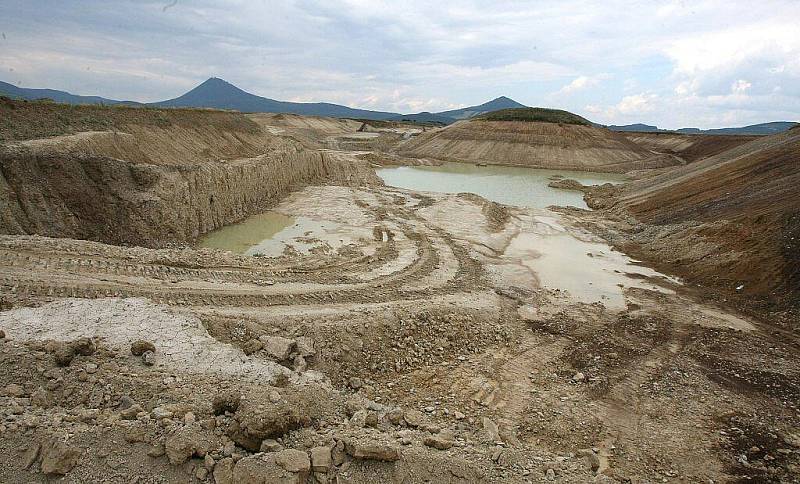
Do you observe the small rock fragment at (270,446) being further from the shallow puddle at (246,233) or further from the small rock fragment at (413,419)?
the shallow puddle at (246,233)

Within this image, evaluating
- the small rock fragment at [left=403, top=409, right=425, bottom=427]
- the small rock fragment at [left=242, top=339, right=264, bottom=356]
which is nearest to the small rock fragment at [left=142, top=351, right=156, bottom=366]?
Result: the small rock fragment at [left=242, top=339, right=264, bottom=356]

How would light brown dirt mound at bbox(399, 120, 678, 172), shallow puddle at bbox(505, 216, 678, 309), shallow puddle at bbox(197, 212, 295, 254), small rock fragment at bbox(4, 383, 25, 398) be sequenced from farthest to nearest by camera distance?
1. light brown dirt mound at bbox(399, 120, 678, 172)
2. shallow puddle at bbox(197, 212, 295, 254)
3. shallow puddle at bbox(505, 216, 678, 309)
4. small rock fragment at bbox(4, 383, 25, 398)

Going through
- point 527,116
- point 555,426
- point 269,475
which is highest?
point 527,116

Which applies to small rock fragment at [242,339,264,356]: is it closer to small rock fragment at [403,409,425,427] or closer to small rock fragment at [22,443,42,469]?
small rock fragment at [403,409,425,427]

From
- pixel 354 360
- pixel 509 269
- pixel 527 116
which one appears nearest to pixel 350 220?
pixel 509 269

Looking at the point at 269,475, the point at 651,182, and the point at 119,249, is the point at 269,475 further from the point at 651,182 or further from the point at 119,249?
the point at 651,182

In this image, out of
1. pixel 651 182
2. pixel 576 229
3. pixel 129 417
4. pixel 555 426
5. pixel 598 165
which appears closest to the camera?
pixel 129 417

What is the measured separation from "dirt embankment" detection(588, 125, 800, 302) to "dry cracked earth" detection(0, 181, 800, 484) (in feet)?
7.34

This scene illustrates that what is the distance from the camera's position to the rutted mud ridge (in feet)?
17.3

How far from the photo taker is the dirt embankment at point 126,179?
44.2ft

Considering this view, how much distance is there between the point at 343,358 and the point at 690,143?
73712 mm

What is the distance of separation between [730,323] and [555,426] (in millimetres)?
8036

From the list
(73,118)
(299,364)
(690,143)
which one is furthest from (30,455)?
(690,143)

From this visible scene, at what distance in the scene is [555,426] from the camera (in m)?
7.85
